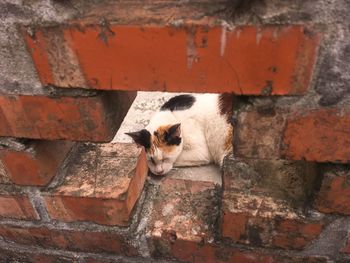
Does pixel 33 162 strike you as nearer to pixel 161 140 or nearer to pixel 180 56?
pixel 180 56

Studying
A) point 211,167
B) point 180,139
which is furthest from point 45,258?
point 211,167

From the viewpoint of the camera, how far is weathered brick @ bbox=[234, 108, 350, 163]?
0.72 meters

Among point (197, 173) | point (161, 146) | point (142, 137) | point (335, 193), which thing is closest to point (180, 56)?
point (335, 193)

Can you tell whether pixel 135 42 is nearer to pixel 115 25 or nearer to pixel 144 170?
pixel 115 25

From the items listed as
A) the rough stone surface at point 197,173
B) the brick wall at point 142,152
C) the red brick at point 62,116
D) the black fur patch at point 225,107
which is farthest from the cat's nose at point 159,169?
the red brick at point 62,116

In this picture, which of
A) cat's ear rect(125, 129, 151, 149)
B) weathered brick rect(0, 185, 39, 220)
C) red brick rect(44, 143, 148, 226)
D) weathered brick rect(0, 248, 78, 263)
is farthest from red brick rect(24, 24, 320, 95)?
cat's ear rect(125, 129, 151, 149)

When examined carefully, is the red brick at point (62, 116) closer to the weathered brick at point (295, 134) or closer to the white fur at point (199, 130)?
the weathered brick at point (295, 134)

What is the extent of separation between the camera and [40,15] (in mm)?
681

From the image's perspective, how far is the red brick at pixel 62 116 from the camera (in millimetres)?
816

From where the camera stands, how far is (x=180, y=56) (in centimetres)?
67

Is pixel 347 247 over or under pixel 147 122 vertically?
over

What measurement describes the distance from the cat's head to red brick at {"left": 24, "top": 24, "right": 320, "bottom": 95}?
5.24ft

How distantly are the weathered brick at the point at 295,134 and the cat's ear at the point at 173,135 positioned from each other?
1.54m

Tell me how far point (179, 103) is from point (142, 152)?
1.57 m
